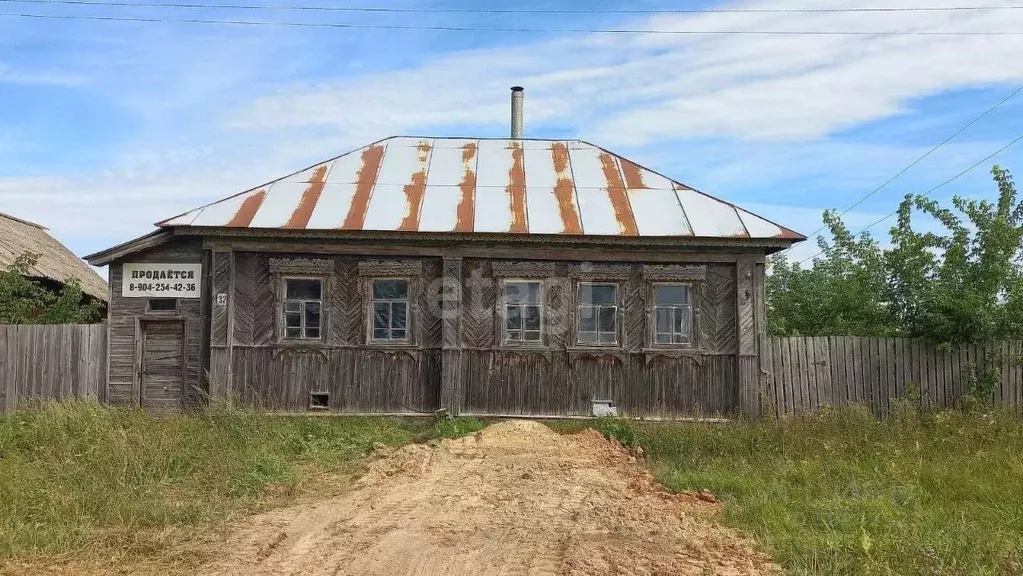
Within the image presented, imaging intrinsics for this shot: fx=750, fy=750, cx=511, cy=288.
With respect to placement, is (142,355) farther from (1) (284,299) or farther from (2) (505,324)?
(2) (505,324)

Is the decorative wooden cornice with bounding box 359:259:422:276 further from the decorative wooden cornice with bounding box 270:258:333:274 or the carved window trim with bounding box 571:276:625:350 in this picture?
the carved window trim with bounding box 571:276:625:350

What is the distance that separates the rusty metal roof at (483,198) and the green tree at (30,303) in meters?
4.91

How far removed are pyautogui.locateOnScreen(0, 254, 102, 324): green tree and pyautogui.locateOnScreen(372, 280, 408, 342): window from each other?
7003 mm

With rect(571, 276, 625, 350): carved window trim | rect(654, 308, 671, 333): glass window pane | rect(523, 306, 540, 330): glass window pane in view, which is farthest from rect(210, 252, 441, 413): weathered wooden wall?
rect(654, 308, 671, 333): glass window pane

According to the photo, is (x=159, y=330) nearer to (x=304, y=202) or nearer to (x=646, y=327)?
(x=304, y=202)

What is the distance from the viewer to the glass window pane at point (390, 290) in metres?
12.5

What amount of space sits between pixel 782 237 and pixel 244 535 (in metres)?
9.18

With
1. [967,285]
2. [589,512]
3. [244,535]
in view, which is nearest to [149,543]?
[244,535]

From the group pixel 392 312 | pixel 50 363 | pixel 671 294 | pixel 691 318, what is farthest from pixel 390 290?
pixel 50 363

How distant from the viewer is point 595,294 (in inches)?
494

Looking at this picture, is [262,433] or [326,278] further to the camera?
[326,278]

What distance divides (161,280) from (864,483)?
1080 centimetres

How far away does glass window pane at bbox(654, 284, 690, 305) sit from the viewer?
12.5m

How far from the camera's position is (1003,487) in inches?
281
